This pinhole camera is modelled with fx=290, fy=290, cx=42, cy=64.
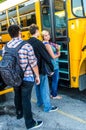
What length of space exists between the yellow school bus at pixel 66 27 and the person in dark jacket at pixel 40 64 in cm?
76

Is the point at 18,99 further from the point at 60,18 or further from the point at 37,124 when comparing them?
the point at 60,18

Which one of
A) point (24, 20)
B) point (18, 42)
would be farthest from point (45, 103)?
point (24, 20)

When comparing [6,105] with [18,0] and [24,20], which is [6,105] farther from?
[18,0]

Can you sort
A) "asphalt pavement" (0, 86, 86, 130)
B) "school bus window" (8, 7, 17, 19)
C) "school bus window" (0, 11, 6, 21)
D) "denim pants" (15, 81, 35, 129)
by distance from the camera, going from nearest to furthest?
"denim pants" (15, 81, 35, 129)
"asphalt pavement" (0, 86, 86, 130)
"school bus window" (8, 7, 17, 19)
"school bus window" (0, 11, 6, 21)

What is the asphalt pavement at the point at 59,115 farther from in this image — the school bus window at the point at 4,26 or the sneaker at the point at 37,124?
the school bus window at the point at 4,26

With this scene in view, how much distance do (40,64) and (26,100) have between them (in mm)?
810

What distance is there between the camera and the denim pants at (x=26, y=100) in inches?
183

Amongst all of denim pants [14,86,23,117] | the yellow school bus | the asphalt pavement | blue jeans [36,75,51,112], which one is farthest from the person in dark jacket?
the yellow school bus

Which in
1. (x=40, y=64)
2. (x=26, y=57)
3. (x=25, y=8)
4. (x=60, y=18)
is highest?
(x=25, y=8)

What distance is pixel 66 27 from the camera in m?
5.98

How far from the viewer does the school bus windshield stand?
18.8ft

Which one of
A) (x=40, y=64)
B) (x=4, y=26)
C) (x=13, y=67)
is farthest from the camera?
(x=4, y=26)

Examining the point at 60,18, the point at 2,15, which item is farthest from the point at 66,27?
the point at 2,15

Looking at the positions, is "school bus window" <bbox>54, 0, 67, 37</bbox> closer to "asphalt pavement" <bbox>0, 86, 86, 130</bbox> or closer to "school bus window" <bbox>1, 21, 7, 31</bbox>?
"asphalt pavement" <bbox>0, 86, 86, 130</bbox>
